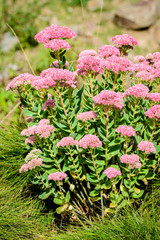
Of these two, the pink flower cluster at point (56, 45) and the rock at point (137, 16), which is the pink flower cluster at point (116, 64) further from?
the rock at point (137, 16)

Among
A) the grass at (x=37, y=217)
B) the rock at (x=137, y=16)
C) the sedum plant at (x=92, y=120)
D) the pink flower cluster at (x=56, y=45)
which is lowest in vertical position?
the rock at (x=137, y=16)

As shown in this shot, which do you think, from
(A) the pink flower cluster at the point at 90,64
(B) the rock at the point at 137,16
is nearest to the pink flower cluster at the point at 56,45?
(A) the pink flower cluster at the point at 90,64

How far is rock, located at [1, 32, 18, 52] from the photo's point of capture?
25.4 feet

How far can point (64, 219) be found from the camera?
2695mm

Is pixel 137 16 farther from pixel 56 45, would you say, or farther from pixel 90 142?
pixel 90 142

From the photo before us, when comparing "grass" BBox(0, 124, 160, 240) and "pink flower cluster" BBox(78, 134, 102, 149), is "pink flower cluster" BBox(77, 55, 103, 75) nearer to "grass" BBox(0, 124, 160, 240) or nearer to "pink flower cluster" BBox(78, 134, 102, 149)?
"pink flower cluster" BBox(78, 134, 102, 149)

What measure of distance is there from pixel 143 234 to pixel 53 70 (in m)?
1.43

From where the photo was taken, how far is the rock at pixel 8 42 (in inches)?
305

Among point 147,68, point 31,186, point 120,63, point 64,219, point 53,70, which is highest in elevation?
point 53,70

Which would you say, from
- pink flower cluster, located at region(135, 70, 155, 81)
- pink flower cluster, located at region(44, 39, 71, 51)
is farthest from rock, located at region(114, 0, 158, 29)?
pink flower cluster, located at region(44, 39, 71, 51)

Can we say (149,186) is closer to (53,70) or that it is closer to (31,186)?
(31,186)

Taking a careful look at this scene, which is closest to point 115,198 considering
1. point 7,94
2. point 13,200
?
point 13,200

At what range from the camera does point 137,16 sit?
27.2 ft

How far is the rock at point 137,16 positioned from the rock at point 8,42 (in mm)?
3464
